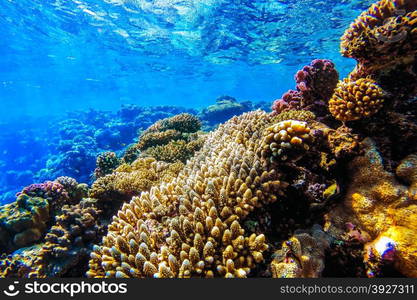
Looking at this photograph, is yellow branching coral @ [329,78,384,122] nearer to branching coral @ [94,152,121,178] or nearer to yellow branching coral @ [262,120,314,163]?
yellow branching coral @ [262,120,314,163]

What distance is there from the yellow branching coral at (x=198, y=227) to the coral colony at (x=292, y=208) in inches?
0.6

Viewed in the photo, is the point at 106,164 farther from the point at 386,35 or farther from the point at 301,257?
the point at 386,35

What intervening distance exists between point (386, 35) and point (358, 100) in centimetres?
122

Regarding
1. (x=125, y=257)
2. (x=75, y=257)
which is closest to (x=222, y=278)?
(x=125, y=257)

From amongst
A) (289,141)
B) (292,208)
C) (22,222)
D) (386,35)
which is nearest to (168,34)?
(22,222)

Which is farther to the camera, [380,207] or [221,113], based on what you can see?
[221,113]

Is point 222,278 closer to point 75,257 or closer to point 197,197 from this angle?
point 197,197

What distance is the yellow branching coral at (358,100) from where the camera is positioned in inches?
134

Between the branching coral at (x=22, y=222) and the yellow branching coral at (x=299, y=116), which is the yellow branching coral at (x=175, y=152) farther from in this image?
the yellow branching coral at (x=299, y=116)

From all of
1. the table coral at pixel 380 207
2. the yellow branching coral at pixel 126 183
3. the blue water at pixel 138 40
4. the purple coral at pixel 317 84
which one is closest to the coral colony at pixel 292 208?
the table coral at pixel 380 207

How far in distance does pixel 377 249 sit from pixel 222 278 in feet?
6.63

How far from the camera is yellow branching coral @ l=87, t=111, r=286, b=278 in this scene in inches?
102

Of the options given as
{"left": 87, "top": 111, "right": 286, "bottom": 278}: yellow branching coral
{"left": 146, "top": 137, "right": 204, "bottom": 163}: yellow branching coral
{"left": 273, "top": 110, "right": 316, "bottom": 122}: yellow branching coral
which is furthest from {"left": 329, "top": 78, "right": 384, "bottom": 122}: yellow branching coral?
{"left": 146, "top": 137, "right": 204, "bottom": 163}: yellow branching coral

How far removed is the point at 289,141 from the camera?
321cm
